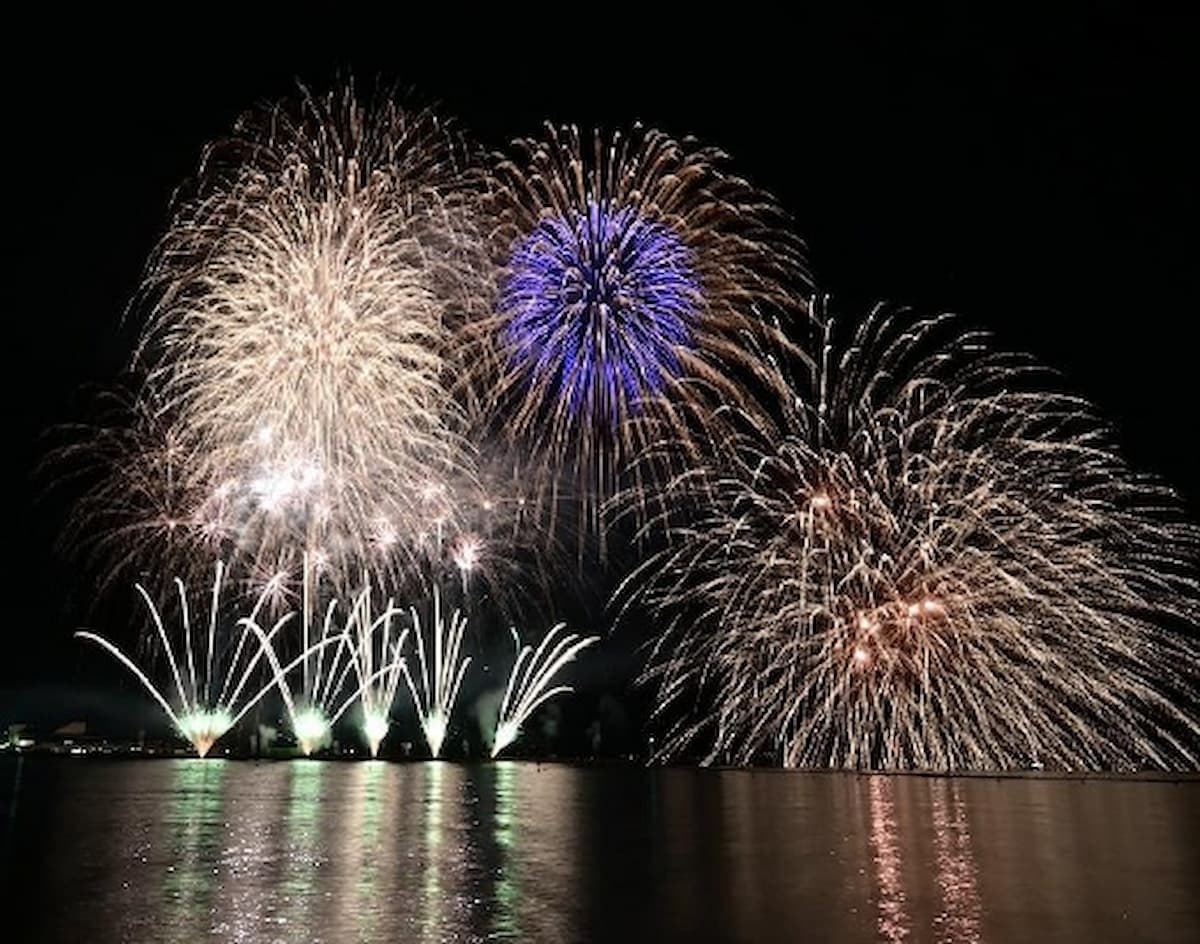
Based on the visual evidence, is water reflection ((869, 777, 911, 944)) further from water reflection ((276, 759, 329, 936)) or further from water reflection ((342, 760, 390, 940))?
water reflection ((276, 759, 329, 936))

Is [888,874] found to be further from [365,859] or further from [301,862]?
[301,862]

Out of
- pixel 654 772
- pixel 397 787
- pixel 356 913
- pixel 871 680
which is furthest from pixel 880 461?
pixel 654 772

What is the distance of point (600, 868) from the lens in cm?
2036

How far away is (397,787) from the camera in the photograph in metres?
45.8

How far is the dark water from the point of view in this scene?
47.3ft

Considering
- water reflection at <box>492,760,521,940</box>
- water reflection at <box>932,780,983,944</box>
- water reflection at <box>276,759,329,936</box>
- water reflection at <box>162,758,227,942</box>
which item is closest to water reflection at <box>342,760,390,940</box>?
water reflection at <box>276,759,329,936</box>

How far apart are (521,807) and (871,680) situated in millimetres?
14776

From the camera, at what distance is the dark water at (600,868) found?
1442cm

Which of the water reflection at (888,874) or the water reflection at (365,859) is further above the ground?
the water reflection at (365,859)

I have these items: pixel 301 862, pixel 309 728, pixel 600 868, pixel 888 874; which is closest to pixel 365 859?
pixel 301 862

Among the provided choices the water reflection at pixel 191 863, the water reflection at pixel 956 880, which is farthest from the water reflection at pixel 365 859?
the water reflection at pixel 956 880

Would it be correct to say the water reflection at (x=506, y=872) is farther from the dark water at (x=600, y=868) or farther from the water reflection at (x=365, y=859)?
the water reflection at (x=365, y=859)

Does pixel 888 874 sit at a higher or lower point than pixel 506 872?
lower

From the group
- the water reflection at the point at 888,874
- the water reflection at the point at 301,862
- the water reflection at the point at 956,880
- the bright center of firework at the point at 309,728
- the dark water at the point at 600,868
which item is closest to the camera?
the water reflection at the point at 956,880
